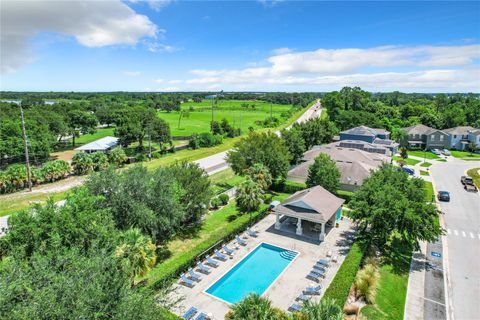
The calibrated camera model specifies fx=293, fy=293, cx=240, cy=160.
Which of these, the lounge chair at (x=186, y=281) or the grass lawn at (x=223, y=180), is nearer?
the lounge chair at (x=186, y=281)

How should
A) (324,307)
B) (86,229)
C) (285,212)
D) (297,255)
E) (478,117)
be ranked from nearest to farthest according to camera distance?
(324,307) → (86,229) → (297,255) → (285,212) → (478,117)

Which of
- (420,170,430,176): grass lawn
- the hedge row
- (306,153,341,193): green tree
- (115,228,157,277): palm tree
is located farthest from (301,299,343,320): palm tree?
(420,170,430,176): grass lawn

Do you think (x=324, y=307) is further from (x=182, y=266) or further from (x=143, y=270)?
(x=182, y=266)

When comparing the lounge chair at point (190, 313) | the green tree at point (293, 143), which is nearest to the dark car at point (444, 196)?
the green tree at point (293, 143)

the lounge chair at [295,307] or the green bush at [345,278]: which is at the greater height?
the green bush at [345,278]

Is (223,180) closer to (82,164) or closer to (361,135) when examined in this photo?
(82,164)

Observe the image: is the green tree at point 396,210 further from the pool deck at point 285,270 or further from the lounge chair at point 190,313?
the lounge chair at point 190,313

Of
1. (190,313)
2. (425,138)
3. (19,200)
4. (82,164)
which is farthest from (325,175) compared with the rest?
(425,138)

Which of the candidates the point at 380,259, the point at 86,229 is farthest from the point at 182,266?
the point at 380,259
